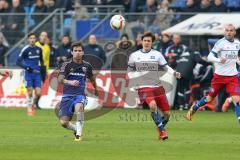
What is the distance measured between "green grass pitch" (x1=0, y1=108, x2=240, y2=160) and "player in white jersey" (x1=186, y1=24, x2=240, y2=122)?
0.80 metres

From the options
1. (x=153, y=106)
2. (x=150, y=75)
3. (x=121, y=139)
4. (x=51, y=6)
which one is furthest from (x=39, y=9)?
(x=121, y=139)

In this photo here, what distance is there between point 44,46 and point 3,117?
249 inches

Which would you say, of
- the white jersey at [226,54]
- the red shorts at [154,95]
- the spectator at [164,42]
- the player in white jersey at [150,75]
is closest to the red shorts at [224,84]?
the white jersey at [226,54]

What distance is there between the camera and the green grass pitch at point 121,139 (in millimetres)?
15742

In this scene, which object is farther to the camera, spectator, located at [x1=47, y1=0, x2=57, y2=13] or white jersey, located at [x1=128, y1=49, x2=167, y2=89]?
spectator, located at [x1=47, y1=0, x2=57, y2=13]

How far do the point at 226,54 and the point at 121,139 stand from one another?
6061 millimetres

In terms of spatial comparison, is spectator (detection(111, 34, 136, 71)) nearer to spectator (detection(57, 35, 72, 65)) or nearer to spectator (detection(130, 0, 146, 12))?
spectator (detection(57, 35, 72, 65))

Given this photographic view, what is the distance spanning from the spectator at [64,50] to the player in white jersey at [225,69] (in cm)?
957

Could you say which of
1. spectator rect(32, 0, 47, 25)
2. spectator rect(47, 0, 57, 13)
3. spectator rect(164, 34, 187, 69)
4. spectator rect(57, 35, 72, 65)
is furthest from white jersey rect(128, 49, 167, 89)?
spectator rect(47, 0, 57, 13)

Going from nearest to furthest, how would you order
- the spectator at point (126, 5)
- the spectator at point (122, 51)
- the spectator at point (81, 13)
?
the spectator at point (122, 51), the spectator at point (81, 13), the spectator at point (126, 5)

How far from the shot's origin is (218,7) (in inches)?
1292

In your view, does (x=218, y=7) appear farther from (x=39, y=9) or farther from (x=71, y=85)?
(x=71, y=85)

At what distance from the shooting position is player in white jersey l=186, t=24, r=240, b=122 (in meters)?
22.9

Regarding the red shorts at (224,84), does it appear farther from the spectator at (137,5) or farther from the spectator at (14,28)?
the spectator at (14,28)
